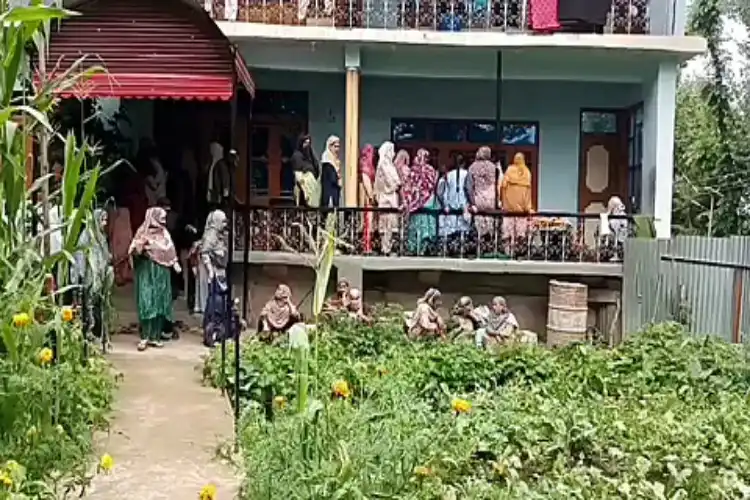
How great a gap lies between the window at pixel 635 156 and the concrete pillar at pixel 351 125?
4398 mm

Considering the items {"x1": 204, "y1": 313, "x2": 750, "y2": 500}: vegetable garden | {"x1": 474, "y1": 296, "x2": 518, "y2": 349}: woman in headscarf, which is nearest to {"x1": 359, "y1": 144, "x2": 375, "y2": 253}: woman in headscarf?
{"x1": 474, "y1": 296, "x2": 518, "y2": 349}: woman in headscarf

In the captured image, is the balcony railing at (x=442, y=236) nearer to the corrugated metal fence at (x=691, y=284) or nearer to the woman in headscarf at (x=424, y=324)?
the corrugated metal fence at (x=691, y=284)

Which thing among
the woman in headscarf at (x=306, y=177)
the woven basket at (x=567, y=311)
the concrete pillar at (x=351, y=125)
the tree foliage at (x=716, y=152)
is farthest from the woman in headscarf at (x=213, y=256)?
the tree foliage at (x=716, y=152)

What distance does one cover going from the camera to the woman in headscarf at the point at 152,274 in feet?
34.2

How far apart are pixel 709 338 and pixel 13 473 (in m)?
7.12

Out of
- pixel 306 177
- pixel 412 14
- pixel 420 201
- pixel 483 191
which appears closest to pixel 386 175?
pixel 420 201

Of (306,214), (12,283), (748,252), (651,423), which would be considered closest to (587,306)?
(748,252)

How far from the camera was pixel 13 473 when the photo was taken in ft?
13.4

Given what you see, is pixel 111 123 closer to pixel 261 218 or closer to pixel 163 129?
pixel 163 129

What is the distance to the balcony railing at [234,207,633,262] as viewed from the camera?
1359 cm

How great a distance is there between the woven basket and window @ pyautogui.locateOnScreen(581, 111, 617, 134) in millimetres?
3923

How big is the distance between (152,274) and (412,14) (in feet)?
21.5

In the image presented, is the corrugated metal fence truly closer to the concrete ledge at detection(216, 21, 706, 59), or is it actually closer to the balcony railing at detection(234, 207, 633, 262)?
the balcony railing at detection(234, 207, 633, 262)

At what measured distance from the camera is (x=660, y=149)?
14.5m
